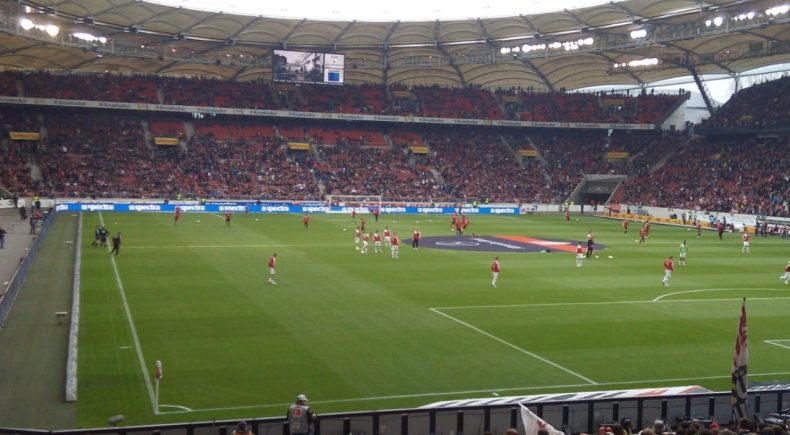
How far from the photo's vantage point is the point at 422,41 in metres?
78.6

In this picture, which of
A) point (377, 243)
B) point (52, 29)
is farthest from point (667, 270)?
point (52, 29)

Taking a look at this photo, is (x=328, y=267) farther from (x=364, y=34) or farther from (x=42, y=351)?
(x=364, y=34)

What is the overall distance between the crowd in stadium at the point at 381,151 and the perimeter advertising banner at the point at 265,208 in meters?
3.35

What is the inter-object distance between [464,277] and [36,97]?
59.3m

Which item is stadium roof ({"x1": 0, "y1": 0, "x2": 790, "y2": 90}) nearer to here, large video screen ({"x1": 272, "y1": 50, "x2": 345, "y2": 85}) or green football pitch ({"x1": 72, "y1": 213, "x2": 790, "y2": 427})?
large video screen ({"x1": 272, "y1": 50, "x2": 345, "y2": 85})

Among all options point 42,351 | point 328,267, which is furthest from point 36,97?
point 42,351

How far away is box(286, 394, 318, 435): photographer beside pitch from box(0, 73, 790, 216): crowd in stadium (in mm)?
63343

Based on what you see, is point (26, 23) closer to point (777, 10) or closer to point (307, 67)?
point (307, 67)

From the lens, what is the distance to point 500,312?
2581 cm

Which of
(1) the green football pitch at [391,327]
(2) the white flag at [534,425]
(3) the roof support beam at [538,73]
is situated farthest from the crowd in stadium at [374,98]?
(2) the white flag at [534,425]

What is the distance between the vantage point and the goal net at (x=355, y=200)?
2976 inches

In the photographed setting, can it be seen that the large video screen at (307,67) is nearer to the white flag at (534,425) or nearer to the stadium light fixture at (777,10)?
the stadium light fixture at (777,10)

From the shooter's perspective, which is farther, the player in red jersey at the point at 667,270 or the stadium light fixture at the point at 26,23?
the stadium light fixture at the point at 26,23

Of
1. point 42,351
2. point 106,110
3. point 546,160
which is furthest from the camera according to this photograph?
point 546,160
